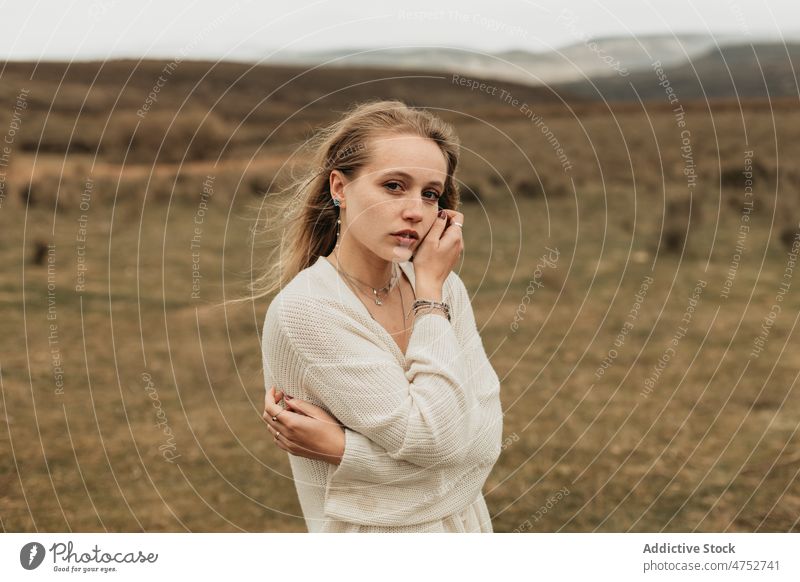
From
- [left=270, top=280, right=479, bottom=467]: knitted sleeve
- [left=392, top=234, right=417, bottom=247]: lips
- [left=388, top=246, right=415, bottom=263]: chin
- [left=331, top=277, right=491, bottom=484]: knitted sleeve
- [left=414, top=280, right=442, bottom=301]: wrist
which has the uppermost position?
[left=392, top=234, right=417, bottom=247]: lips

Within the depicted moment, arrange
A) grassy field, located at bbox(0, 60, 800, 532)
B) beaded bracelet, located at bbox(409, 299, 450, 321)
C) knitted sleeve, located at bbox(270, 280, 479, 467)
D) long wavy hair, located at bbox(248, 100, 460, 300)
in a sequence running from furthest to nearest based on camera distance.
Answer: grassy field, located at bbox(0, 60, 800, 532) < long wavy hair, located at bbox(248, 100, 460, 300) < beaded bracelet, located at bbox(409, 299, 450, 321) < knitted sleeve, located at bbox(270, 280, 479, 467)

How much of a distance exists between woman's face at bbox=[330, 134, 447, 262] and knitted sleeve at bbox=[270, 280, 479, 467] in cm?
27

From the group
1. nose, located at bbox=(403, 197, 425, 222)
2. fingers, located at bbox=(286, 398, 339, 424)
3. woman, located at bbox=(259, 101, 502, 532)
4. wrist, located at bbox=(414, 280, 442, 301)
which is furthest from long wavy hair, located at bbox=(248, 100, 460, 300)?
fingers, located at bbox=(286, 398, 339, 424)

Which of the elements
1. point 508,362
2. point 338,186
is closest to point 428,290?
point 338,186

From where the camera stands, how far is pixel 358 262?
282cm

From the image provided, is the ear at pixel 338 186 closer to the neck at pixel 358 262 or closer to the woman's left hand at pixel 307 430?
the neck at pixel 358 262

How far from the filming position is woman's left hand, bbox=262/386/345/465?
8.36ft

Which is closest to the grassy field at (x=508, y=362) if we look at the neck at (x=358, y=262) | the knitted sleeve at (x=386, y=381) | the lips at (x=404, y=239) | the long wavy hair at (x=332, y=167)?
the long wavy hair at (x=332, y=167)

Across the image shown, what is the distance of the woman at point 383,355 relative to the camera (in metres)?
2.54

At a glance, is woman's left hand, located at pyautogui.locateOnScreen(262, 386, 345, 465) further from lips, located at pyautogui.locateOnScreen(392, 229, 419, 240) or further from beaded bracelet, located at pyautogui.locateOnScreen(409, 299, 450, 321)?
lips, located at pyautogui.locateOnScreen(392, 229, 419, 240)

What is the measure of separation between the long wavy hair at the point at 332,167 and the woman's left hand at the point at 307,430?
0.66m

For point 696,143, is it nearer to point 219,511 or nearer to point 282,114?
point 282,114

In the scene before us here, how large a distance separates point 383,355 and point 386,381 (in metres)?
0.11
